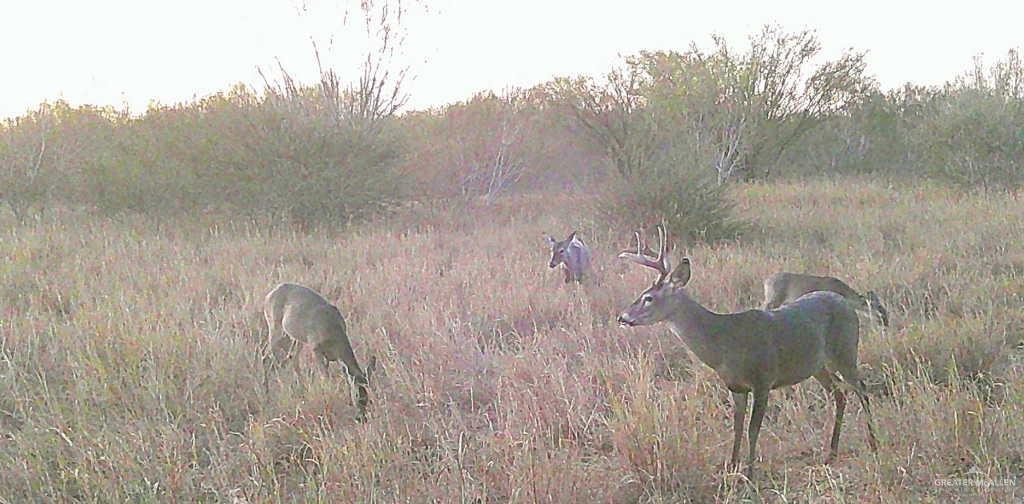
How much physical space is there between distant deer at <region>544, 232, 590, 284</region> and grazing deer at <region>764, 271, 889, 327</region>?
8.29 feet

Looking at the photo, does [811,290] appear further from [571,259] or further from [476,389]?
[571,259]

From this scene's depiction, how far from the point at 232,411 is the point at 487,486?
6.23 ft

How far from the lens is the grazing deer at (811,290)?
232 inches

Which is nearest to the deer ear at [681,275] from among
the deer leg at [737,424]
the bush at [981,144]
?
the deer leg at [737,424]

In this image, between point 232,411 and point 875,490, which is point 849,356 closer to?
point 875,490

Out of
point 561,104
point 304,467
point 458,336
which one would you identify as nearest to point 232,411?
point 304,467

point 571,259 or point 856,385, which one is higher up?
point 571,259

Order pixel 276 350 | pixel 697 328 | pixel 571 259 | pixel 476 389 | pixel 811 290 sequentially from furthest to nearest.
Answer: pixel 571 259 < pixel 811 290 < pixel 276 350 < pixel 476 389 < pixel 697 328

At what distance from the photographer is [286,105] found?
14.8 metres

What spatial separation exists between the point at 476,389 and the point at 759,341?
2027 millimetres

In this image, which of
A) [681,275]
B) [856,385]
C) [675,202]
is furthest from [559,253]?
[856,385]

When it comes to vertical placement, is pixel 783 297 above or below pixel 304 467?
above

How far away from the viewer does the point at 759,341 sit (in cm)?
376

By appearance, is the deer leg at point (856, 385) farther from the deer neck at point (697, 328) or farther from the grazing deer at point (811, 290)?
the grazing deer at point (811, 290)
